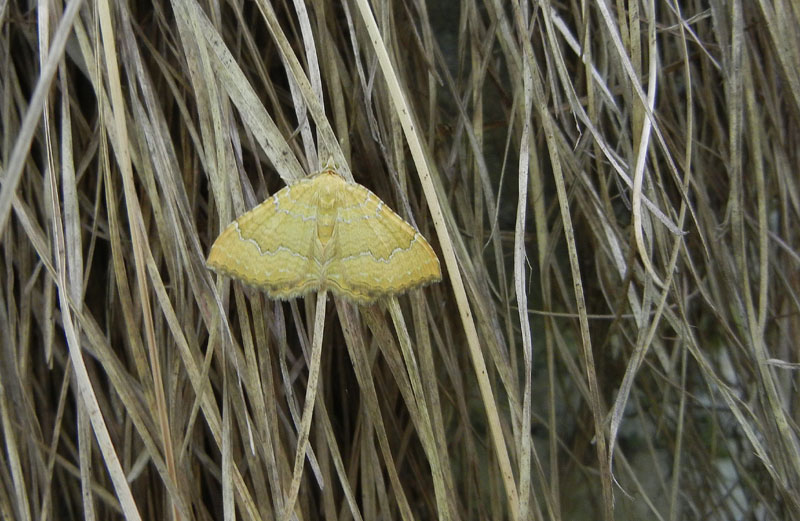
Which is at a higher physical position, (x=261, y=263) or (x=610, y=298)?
(x=261, y=263)

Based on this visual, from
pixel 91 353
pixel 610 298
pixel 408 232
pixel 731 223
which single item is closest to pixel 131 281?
pixel 91 353

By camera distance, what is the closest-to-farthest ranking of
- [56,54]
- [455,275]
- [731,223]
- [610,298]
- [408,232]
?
1. [56,54]
2. [455,275]
3. [408,232]
4. [731,223]
5. [610,298]

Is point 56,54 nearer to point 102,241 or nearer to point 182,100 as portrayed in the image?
point 182,100

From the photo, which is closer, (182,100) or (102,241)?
(182,100)

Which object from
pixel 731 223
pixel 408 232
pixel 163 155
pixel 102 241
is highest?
pixel 163 155

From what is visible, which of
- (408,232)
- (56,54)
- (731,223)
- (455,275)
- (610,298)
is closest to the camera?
(56,54)

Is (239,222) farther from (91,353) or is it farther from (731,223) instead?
(731,223)
